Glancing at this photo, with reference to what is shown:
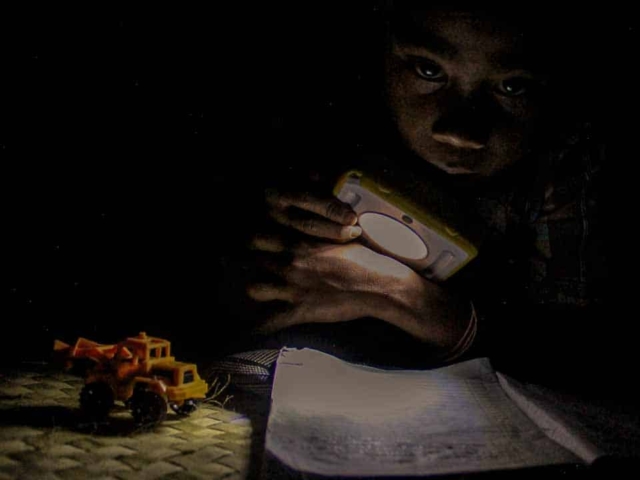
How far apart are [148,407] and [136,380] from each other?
8 centimetres

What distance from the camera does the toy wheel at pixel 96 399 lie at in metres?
1.04

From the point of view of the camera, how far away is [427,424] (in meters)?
0.90

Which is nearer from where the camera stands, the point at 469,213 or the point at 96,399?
the point at 96,399

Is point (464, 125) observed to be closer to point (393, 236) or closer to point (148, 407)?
point (393, 236)

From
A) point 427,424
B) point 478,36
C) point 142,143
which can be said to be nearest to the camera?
point 427,424

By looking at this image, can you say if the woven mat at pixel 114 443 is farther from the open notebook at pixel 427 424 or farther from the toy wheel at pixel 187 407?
the open notebook at pixel 427 424

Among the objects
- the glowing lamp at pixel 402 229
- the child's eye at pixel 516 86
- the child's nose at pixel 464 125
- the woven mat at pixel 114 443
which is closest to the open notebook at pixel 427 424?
the woven mat at pixel 114 443

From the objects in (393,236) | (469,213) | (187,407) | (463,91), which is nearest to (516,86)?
(463,91)

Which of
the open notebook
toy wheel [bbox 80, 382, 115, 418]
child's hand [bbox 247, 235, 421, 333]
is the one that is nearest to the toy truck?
toy wheel [bbox 80, 382, 115, 418]

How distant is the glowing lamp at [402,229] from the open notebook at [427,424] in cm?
25

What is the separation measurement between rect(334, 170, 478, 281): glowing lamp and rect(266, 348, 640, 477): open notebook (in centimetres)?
25

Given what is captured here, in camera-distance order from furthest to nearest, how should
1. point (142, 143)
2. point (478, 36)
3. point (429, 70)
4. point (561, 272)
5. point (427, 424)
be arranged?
point (142, 143)
point (561, 272)
point (429, 70)
point (478, 36)
point (427, 424)

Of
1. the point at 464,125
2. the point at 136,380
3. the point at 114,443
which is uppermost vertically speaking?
the point at 464,125

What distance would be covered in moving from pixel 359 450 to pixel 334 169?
74 cm
